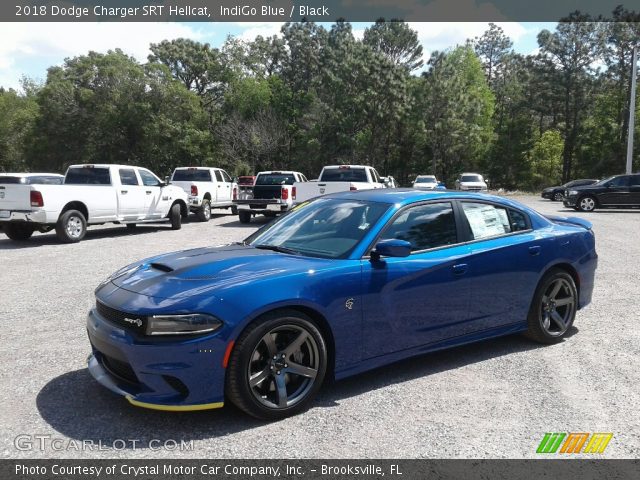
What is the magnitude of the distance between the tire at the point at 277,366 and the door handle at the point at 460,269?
4.49 feet

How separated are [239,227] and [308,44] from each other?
5226cm

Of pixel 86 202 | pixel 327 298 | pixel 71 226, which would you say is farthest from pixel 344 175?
pixel 327 298

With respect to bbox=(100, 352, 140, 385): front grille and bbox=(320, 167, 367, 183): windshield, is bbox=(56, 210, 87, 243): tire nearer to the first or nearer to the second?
bbox=(320, 167, 367, 183): windshield

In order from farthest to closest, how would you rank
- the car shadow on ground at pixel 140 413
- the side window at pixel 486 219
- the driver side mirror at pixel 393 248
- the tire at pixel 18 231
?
the tire at pixel 18 231 < the side window at pixel 486 219 < the driver side mirror at pixel 393 248 < the car shadow on ground at pixel 140 413

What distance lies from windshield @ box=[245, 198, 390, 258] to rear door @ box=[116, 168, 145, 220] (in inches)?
432

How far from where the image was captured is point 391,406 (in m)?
3.84

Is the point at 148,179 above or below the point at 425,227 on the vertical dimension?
above

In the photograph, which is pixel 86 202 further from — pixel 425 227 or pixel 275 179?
pixel 425 227

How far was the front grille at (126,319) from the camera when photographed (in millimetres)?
3355

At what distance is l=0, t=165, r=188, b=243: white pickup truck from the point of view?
40.7 ft

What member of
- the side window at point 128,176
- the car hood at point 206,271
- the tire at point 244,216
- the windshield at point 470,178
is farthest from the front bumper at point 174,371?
the windshield at point 470,178

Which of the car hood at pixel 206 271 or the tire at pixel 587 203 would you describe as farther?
the tire at pixel 587 203

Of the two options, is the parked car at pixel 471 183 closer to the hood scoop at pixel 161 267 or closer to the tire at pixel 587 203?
the tire at pixel 587 203

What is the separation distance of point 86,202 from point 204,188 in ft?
21.4
